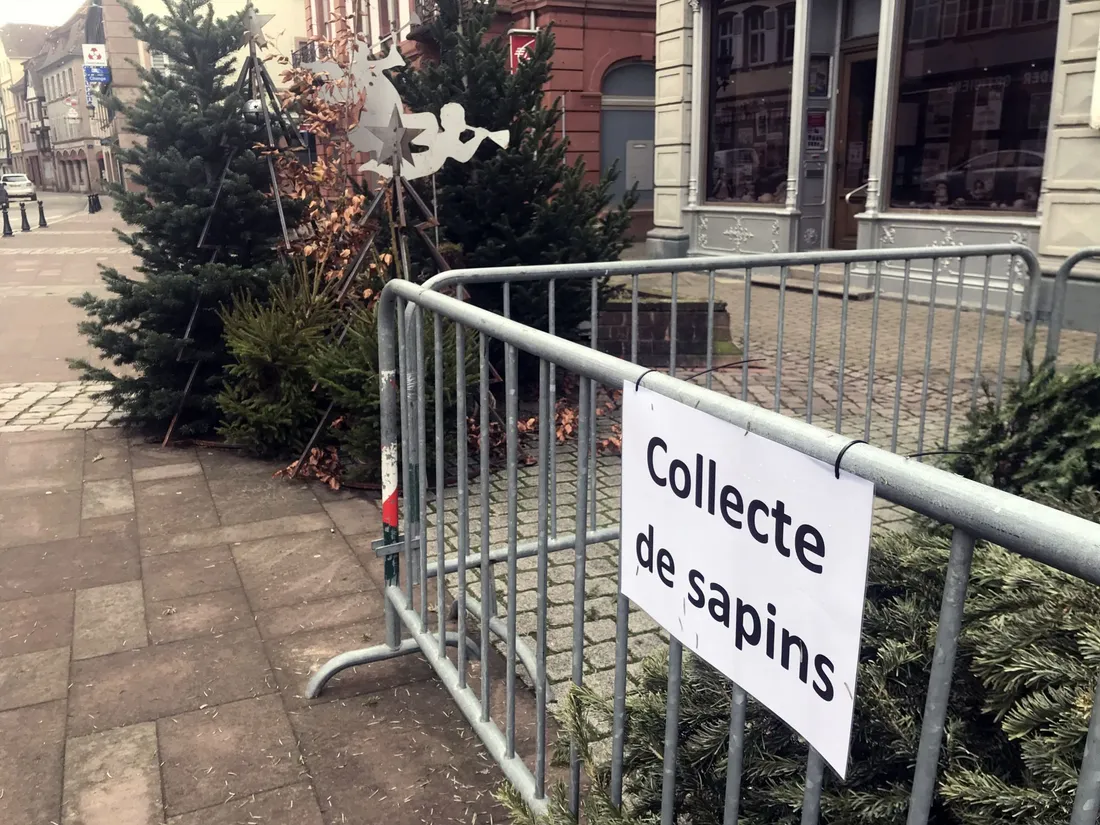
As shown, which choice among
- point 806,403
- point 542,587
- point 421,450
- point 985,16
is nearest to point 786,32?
point 985,16

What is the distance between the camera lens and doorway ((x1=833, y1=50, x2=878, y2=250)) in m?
13.4

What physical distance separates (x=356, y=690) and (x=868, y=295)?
9595 millimetres

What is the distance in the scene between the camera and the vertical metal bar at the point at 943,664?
1146mm

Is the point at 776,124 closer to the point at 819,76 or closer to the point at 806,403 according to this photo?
the point at 819,76

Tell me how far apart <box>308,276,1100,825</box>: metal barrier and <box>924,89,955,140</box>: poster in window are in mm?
9792

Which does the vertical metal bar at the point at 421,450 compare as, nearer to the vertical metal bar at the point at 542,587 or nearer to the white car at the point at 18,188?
the vertical metal bar at the point at 542,587

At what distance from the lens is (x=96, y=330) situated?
19.5 feet

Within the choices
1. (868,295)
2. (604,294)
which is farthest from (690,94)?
(604,294)

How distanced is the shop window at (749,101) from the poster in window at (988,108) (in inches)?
119

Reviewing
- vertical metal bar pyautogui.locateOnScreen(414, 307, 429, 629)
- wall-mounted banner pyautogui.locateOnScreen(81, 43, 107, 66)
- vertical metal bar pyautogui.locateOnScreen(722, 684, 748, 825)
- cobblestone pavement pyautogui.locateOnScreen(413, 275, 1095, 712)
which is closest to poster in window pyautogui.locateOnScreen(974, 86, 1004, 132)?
cobblestone pavement pyautogui.locateOnScreen(413, 275, 1095, 712)

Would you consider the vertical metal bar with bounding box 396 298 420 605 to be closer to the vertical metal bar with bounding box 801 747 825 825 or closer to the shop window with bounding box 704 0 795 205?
the vertical metal bar with bounding box 801 747 825 825

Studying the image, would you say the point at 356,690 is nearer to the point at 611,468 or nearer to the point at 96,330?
the point at 611,468

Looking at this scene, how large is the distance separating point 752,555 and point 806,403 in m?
4.00

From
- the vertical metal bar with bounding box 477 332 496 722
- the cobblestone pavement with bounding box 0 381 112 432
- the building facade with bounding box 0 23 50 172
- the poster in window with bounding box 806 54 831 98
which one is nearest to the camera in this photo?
the vertical metal bar with bounding box 477 332 496 722
